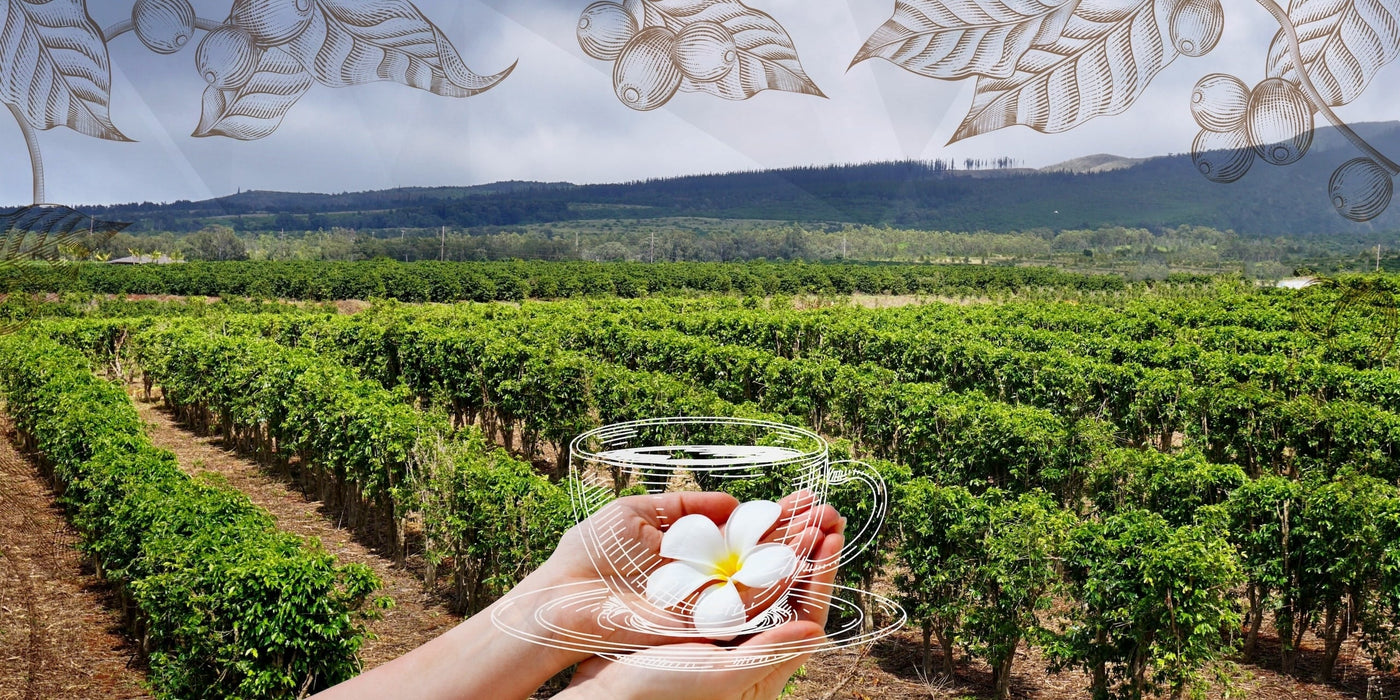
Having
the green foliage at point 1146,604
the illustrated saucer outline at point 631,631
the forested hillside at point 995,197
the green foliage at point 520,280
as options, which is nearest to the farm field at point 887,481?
the green foliage at point 1146,604

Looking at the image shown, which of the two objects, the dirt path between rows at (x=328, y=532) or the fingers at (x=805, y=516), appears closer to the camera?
the fingers at (x=805, y=516)

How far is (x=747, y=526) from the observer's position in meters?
1.12

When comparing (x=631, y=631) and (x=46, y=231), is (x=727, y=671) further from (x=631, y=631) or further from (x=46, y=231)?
(x=46, y=231)

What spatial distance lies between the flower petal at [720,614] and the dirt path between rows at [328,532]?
7.29m

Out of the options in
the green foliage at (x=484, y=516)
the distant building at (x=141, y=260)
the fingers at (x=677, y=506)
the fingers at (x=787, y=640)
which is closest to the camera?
the fingers at (x=787, y=640)

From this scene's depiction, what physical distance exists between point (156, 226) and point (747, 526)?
2.76 metres

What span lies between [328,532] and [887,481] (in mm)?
7860

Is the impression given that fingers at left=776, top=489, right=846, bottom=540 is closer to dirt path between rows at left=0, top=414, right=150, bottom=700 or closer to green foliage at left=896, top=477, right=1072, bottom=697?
green foliage at left=896, top=477, right=1072, bottom=697

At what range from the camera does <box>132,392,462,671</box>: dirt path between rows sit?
9.47 meters

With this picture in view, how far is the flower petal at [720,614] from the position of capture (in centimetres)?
108

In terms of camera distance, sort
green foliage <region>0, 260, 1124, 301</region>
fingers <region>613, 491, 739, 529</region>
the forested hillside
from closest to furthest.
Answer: fingers <region>613, 491, 739, 529</region>, the forested hillside, green foliage <region>0, 260, 1124, 301</region>

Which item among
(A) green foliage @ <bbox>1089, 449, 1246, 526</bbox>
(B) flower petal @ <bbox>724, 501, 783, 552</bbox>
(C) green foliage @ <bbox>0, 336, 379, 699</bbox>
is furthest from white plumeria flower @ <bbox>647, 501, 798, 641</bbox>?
(A) green foliage @ <bbox>1089, 449, 1246, 526</bbox>

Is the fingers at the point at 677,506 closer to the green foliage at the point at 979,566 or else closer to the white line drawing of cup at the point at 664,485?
the white line drawing of cup at the point at 664,485

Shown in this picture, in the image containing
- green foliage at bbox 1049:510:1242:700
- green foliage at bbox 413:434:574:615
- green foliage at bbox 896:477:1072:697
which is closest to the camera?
green foliage at bbox 1049:510:1242:700
